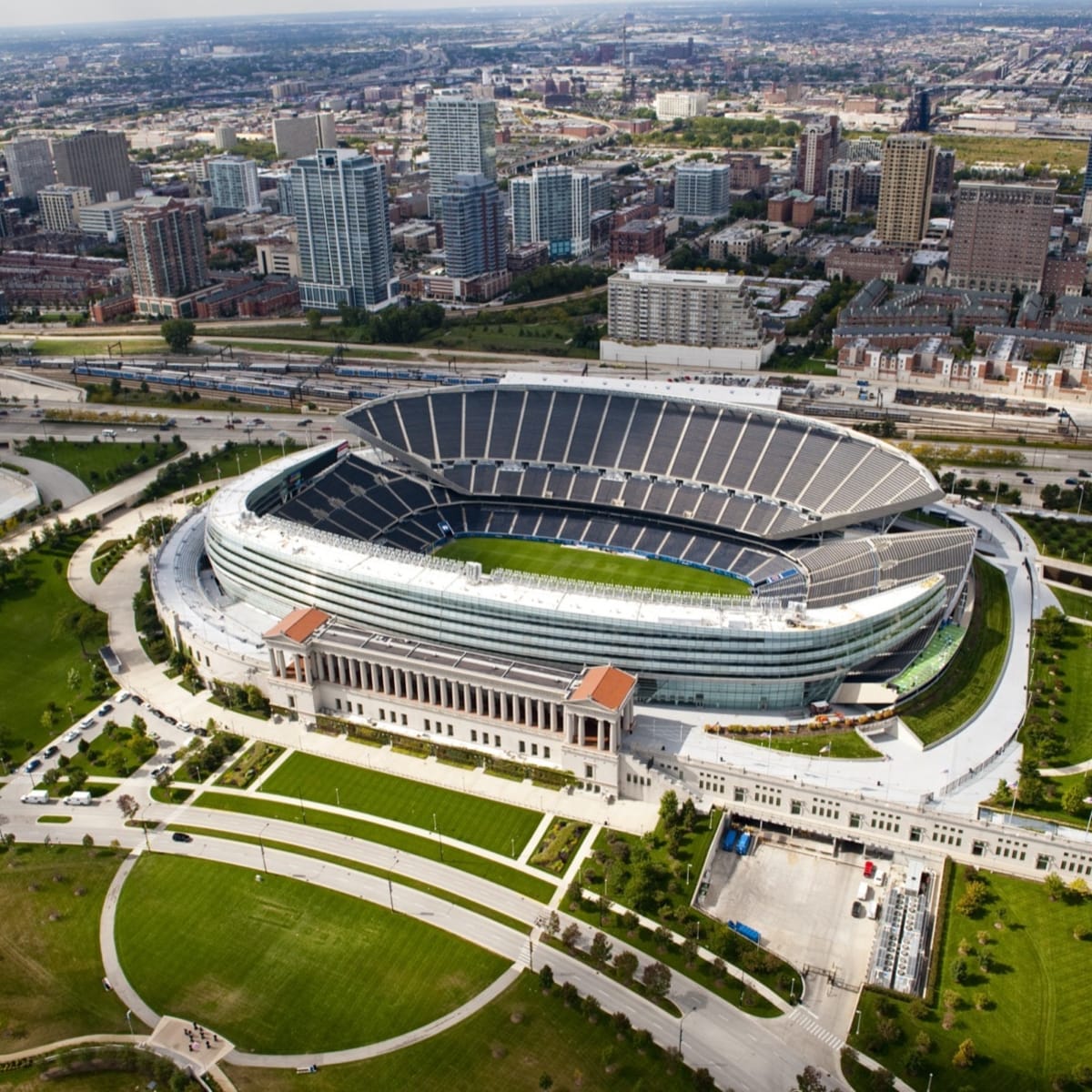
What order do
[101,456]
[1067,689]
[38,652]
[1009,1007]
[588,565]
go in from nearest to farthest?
[1009,1007] → [1067,689] → [38,652] → [588,565] → [101,456]

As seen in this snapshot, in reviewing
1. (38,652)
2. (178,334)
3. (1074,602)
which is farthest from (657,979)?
(178,334)

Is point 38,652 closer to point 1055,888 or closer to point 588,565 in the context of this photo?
point 588,565

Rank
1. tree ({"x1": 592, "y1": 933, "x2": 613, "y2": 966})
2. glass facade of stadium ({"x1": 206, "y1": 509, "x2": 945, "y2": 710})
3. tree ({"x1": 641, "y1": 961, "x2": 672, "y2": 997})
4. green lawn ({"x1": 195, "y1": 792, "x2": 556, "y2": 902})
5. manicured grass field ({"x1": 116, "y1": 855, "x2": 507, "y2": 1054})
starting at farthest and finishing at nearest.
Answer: glass facade of stadium ({"x1": 206, "y1": 509, "x2": 945, "y2": 710})
green lawn ({"x1": 195, "y1": 792, "x2": 556, "y2": 902})
tree ({"x1": 592, "y1": 933, "x2": 613, "y2": 966})
tree ({"x1": 641, "y1": 961, "x2": 672, "y2": 997})
manicured grass field ({"x1": 116, "y1": 855, "x2": 507, "y2": 1054})

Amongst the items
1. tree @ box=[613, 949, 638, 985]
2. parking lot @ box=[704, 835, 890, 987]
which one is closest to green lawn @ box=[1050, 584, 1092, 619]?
parking lot @ box=[704, 835, 890, 987]

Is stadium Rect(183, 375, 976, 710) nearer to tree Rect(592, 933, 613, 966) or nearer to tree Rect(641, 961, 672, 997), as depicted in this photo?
tree Rect(592, 933, 613, 966)

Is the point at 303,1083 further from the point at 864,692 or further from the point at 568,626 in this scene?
the point at 864,692

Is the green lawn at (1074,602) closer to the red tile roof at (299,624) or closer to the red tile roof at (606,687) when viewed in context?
the red tile roof at (606,687)
